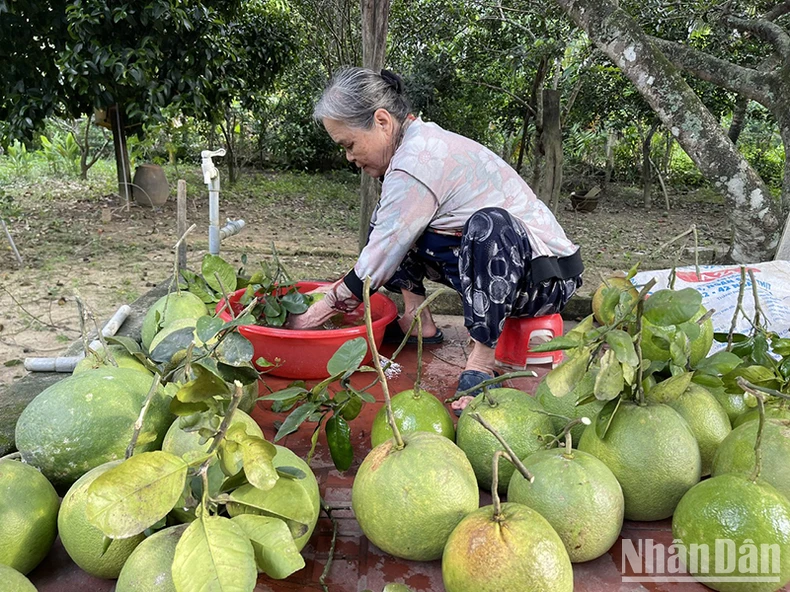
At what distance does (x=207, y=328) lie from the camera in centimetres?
147

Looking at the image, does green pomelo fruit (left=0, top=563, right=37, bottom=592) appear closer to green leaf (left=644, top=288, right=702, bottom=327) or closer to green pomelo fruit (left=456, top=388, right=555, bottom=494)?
green pomelo fruit (left=456, top=388, right=555, bottom=494)

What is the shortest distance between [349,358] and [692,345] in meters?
0.91

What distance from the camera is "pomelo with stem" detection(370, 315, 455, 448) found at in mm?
1454

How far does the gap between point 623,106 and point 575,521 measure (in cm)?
997

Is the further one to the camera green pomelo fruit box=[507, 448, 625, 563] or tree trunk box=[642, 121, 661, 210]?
tree trunk box=[642, 121, 661, 210]

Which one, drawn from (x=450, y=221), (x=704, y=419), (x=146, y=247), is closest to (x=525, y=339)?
(x=450, y=221)

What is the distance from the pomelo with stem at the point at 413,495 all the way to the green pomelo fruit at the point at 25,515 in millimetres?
629

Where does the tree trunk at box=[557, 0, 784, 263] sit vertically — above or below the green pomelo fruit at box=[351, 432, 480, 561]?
above

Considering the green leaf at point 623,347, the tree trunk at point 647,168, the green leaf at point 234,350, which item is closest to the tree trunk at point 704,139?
the green leaf at point 623,347

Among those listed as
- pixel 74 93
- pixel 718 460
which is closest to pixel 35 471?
pixel 718 460

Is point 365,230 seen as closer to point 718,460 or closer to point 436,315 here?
point 436,315

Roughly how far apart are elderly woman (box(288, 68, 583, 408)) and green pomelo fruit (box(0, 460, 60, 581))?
1.22m

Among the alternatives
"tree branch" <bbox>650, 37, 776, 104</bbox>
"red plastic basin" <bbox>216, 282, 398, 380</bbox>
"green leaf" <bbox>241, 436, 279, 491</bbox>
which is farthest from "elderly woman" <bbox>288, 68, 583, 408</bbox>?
"tree branch" <bbox>650, 37, 776, 104</bbox>

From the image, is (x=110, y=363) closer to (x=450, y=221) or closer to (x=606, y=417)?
(x=606, y=417)
